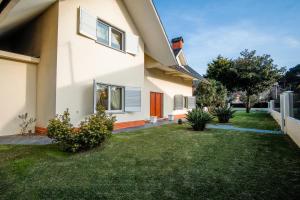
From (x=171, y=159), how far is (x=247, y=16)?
14.9 m

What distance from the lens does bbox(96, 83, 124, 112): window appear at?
27.6 feet

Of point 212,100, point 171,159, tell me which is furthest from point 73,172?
point 212,100

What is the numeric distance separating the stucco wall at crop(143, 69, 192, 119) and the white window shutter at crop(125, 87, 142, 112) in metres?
2.03

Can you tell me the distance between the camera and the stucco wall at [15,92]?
6750mm

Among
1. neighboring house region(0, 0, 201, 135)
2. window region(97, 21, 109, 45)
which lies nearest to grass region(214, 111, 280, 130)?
neighboring house region(0, 0, 201, 135)

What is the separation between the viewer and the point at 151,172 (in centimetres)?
374

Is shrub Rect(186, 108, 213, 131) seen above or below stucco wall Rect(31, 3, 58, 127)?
below

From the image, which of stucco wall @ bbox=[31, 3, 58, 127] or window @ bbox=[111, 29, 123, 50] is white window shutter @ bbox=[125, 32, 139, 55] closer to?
window @ bbox=[111, 29, 123, 50]

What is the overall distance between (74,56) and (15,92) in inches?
98.7

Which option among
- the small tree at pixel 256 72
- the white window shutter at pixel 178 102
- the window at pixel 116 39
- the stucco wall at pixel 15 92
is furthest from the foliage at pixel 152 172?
the small tree at pixel 256 72

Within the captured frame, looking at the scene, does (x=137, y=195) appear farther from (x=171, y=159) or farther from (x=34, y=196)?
(x=171, y=159)

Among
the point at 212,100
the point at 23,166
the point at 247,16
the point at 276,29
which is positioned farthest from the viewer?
the point at 212,100

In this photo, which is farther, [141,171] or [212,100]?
[212,100]

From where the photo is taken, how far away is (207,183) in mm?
3236
